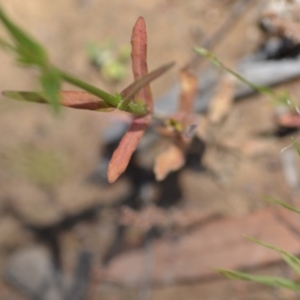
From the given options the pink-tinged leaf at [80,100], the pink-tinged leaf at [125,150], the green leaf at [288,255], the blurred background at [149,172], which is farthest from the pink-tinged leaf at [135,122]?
the blurred background at [149,172]

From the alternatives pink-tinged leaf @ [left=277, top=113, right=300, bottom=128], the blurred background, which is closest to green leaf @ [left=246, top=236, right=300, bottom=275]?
the blurred background

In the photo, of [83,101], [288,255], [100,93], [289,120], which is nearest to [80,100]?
[83,101]

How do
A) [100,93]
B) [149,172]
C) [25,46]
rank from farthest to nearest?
1. [149,172]
2. [100,93]
3. [25,46]

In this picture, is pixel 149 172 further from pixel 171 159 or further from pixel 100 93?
pixel 100 93

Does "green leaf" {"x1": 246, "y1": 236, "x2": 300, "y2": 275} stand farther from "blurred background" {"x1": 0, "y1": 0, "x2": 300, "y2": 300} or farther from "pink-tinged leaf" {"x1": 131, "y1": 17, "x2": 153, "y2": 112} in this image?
"blurred background" {"x1": 0, "y1": 0, "x2": 300, "y2": 300}

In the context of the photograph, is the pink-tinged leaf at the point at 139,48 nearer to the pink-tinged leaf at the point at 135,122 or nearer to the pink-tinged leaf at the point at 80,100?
the pink-tinged leaf at the point at 135,122

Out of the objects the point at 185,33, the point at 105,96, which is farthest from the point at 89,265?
the point at 105,96
